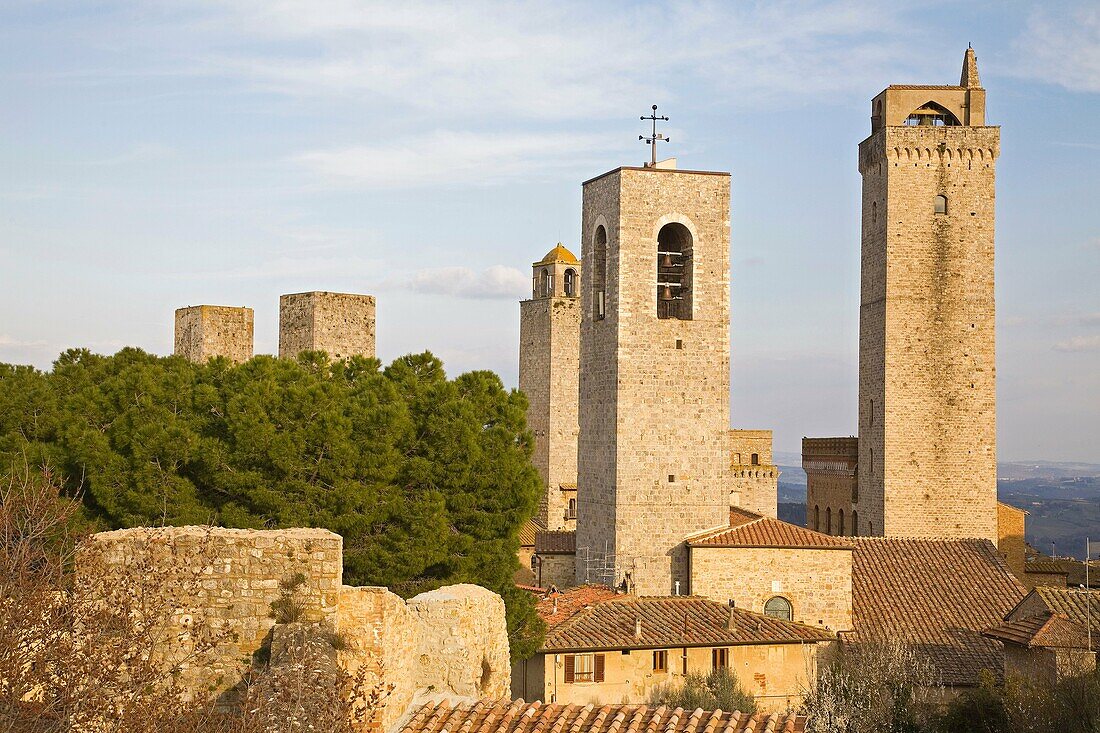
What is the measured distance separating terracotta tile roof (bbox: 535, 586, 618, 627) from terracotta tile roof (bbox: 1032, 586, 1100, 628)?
8.29m

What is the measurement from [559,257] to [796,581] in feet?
109

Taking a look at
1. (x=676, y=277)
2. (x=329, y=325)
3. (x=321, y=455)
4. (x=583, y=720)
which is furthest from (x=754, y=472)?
(x=583, y=720)

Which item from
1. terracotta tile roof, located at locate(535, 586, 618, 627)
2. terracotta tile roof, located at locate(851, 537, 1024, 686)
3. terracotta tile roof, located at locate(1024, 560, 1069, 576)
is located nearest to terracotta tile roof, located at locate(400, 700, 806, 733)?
terracotta tile roof, located at locate(535, 586, 618, 627)

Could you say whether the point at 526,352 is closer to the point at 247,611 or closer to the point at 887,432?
the point at 887,432

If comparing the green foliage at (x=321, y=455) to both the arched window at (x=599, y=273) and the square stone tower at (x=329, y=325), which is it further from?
the arched window at (x=599, y=273)

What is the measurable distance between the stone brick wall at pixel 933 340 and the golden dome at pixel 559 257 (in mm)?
20836

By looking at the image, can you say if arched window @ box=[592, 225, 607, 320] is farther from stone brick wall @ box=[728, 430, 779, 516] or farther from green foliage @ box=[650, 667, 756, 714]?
stone brick wall @ box=[728, 430, 779, 516]

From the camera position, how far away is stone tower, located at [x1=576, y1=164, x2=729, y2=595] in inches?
1172

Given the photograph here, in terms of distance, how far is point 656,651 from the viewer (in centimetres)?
2339

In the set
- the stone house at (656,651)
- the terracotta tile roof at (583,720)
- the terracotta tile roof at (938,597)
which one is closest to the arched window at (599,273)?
the stone house at (656,651)

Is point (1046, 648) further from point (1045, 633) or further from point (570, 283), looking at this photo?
point (570, 283)

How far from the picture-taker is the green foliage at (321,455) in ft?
60.7

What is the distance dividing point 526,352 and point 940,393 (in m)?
22.8

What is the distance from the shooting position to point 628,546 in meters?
29.5
